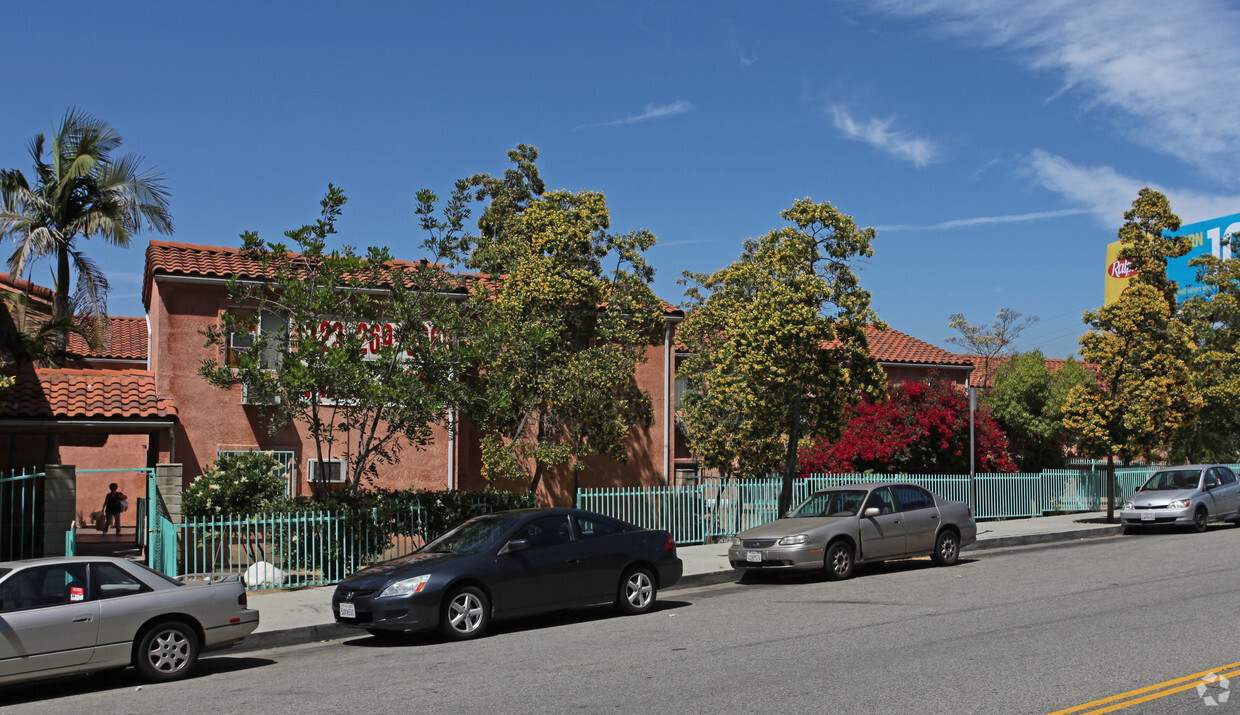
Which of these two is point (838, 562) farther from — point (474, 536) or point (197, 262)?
point (197, 262)

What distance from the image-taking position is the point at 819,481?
72.4 feet

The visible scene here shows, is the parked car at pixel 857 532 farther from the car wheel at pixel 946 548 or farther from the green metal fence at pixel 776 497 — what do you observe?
the green metal fence at pixel 776 497

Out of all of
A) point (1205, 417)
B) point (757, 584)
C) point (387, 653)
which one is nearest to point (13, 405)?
point (387, 653)

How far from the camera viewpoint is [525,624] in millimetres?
11703

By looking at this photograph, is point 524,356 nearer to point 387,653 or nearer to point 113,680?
point 387,653

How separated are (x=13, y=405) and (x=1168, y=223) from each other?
24.5 metres

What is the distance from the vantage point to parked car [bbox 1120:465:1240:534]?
68.2ft

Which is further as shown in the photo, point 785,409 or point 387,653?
point 785,409

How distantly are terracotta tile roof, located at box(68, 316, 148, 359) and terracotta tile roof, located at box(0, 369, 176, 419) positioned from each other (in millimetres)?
7778

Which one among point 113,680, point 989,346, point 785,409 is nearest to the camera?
point 113,680

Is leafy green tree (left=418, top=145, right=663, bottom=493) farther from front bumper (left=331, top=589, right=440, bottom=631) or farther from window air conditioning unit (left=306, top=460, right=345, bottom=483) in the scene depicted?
front bumper (left=331, top=589, right=440, bottom=631)

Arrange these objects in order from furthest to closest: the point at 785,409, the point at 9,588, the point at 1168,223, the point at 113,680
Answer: the point at 1168,223, the point at 785,409, the point at 113,680, the point at 9,588

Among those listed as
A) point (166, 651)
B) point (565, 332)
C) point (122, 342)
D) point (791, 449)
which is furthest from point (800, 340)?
point (122, 342)

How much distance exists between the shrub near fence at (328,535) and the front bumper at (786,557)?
450 cm
